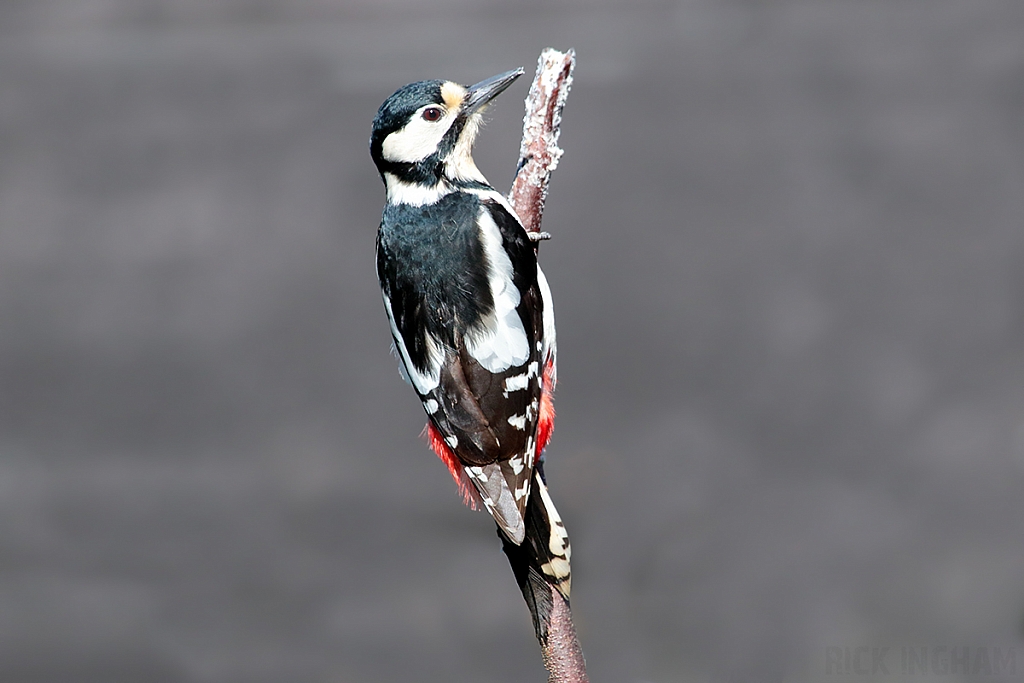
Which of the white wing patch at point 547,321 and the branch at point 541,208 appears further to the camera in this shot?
the white wing patch at point 547,321

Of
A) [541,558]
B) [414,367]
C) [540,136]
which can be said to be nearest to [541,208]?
[540,136]

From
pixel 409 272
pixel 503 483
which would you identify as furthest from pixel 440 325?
pixel 503 483

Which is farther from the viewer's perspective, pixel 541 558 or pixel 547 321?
pixel 547 321

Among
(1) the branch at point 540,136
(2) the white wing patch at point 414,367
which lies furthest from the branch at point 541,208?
(2) the white wing patch at point 414,367

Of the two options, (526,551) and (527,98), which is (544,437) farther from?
(527,98)

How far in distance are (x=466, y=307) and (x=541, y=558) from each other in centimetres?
25

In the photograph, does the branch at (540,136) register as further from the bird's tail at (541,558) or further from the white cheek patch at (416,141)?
the bird's tail at (541,558)

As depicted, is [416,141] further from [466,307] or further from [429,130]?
[466,307]

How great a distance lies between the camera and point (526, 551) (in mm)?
775

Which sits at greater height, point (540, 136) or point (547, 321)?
point (540, 136)

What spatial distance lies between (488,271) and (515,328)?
6 cm

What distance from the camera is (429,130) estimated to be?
787 millimetres

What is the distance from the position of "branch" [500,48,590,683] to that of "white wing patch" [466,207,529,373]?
0.19ft

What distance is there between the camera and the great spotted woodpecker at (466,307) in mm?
764
